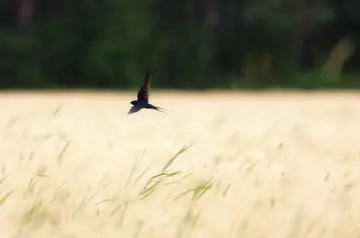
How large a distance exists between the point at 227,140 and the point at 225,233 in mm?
1517

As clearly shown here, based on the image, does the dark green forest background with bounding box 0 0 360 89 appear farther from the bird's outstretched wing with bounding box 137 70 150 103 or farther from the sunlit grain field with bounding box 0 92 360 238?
the bird's outstretched wing with bounding box 137 70 150 103

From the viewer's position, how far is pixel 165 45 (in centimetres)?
1458

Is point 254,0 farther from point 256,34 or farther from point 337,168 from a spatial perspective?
point 337,168

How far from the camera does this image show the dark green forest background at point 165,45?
14.0 metres

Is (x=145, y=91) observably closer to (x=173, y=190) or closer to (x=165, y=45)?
(x=173, y=190)

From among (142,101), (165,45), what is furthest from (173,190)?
(165,45)

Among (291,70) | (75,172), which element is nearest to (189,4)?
(291,70)

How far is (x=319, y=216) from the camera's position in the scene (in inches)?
93.4

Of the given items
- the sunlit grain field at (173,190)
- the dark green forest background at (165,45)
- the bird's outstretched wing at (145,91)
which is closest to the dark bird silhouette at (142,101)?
the bird's outstretched wing at (145,91)

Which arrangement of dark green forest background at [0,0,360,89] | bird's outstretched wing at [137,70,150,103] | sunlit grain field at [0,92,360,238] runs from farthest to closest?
dark green forest background at [0,0,360,89] → sunlit grain field at [0,92,360,238] → bird's outstretched wing at [137,70,150,103]

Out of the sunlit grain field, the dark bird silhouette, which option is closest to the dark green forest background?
the sunlit grain field

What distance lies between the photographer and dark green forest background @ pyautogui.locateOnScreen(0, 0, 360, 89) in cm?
1402

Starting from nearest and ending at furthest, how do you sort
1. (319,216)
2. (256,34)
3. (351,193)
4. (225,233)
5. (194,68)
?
1. (225,233)
2. (319,216)
3. (351,193)
4. (194,68)
5. (256,34)

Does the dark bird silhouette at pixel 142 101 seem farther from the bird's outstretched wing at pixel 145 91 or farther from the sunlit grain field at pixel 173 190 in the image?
the sunlit grain field at pixel 173 190
